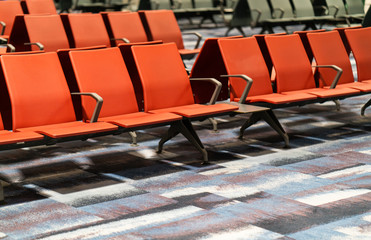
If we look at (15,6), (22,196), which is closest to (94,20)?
(15,6)

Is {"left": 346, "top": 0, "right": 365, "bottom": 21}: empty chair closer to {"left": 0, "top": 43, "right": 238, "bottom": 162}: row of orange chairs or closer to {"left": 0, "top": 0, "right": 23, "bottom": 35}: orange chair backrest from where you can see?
{"left": 0, "top": 0, "right": 23, "bottom": 35}: orange chair backrest

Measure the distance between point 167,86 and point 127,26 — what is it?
248cm

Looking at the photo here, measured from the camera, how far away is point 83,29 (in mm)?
6613

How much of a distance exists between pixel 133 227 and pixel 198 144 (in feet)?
4.36

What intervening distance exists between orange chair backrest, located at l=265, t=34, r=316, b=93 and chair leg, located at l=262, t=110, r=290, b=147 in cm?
36

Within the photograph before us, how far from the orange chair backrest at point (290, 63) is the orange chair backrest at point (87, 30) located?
6.69 feet

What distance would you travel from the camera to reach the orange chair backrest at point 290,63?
5340 millimetres

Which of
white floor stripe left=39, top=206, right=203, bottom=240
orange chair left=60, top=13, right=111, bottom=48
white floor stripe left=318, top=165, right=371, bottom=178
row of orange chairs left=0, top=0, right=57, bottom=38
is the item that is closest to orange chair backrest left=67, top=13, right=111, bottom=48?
orange chair left=60, top=13, right=111, bottom=48

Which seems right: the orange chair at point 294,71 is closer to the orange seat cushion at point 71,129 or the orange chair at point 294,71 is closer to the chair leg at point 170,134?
the chair leg at point 170,134

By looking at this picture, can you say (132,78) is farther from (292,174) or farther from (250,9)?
(250,9)

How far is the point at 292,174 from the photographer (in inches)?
166

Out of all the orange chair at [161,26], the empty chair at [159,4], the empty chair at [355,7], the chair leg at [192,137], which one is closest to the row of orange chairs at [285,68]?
the chair leg at [192,137]

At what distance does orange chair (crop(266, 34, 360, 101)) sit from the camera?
5.32 metres

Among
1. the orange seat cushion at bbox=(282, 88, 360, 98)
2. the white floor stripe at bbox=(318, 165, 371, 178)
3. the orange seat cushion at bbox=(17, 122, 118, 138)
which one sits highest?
the orange seat cushion at bbox=(17, 122, 118, 138)
